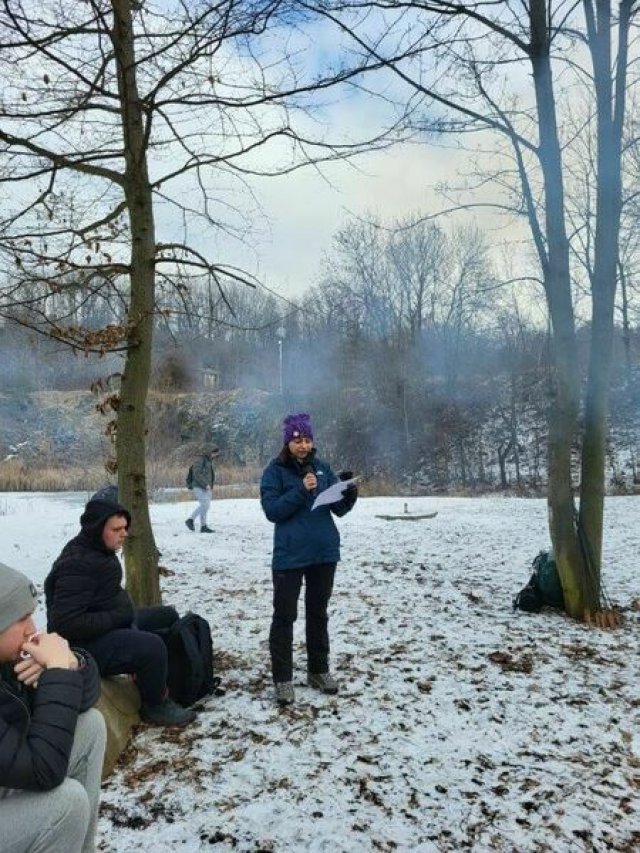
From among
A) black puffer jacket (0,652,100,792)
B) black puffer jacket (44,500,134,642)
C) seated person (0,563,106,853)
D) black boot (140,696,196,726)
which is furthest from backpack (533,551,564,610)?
black puffer jacket (0,652,100,792)

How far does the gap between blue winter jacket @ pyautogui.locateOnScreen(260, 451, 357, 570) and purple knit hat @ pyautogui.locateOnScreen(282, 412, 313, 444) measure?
0.15 m

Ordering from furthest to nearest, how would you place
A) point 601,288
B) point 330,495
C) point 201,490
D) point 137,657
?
point 201,490 < point 601,288 < point 330,495 < point 137,657

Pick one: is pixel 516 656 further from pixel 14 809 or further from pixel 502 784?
pixel 14 809

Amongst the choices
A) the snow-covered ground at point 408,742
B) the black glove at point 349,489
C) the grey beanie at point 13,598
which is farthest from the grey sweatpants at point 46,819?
the black glove at point 349,489

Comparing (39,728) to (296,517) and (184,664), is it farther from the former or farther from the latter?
(296,517)

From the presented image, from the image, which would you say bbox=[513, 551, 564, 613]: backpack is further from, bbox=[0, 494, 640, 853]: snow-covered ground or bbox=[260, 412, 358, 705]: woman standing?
bbox=[260, 412, 358, 705]: woman standing

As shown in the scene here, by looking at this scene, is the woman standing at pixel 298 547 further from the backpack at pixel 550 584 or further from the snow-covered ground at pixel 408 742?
the backpack at pixel 550 584

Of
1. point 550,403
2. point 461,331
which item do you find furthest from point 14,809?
point 461,331

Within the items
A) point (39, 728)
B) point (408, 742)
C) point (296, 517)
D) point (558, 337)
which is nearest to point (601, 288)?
point (558, 337)

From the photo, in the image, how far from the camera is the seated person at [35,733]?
5.63ft

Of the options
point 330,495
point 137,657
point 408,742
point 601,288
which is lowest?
point 408,742

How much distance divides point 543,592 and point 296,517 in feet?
9.78

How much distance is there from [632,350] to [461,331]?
9314mm

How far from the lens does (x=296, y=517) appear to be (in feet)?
12.8
